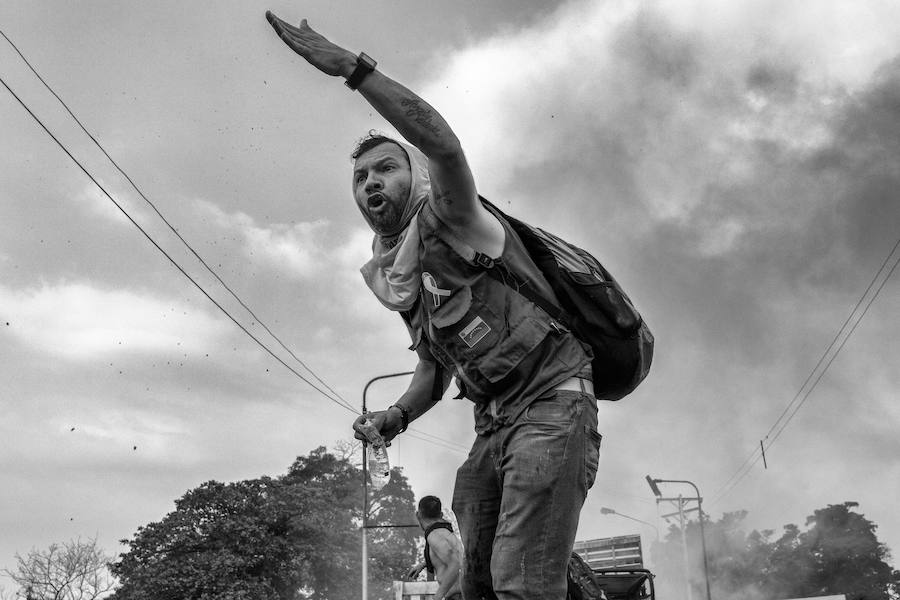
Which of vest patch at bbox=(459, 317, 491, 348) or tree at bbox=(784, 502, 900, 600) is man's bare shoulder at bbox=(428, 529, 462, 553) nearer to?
vest patch at bbox=(459, 317, 491, 348)

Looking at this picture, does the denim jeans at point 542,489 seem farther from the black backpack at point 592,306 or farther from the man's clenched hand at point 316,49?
the man's clenched hand at point 316,49

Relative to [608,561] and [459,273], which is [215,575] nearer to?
[608,561]

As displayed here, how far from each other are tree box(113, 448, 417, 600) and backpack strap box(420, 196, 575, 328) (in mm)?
37187

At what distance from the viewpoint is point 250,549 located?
38375 millimetres

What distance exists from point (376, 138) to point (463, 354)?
2.94 ft

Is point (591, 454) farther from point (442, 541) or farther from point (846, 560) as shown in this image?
point (846, 560)

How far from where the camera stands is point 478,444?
8.93 feet

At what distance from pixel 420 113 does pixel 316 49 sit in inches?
14.4

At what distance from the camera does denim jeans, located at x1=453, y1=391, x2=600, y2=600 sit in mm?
2322

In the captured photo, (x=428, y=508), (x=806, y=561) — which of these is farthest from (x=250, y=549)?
(x=806, y=561)

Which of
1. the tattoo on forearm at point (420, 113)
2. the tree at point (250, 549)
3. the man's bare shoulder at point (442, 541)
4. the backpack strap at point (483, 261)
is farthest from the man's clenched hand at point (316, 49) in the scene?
the tree at point (250, 549)

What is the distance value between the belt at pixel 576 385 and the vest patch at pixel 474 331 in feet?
0.92

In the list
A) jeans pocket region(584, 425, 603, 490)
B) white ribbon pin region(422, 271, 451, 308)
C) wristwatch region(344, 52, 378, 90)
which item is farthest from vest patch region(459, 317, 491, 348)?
wristwatch region(344, 52, 378, 90)

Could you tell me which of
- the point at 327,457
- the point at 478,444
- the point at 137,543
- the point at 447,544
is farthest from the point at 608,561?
the point at 478,444
